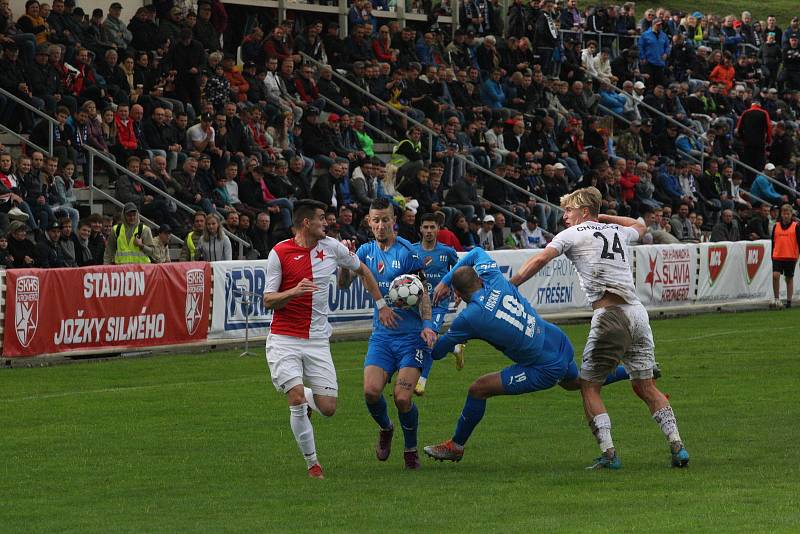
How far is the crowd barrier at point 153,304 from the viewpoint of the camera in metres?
19.6

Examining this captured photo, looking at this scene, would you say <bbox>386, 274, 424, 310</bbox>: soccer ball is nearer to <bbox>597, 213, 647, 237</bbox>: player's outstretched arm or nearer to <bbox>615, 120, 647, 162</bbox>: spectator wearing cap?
<bbox>597, 213, 647, 237</bbox>: player's outstretched arm

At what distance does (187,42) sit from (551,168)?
402 inches

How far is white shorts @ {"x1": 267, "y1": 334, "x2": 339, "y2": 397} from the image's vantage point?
10852 millimetres

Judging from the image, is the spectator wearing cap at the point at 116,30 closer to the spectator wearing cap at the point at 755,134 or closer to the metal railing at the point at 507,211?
the metal railing at the point at 507,211

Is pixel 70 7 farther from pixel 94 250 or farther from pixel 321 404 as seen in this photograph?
pixel 321 404

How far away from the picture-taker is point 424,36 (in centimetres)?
3541

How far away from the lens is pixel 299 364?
11.0 metres

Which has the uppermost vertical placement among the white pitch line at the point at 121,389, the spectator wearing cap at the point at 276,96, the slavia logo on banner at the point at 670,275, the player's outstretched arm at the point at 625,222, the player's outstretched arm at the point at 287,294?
the spectator wearing cap at the point at 276,96

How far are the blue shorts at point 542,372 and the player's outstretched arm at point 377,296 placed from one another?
1013 mm

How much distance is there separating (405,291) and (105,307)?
9794 millimetres

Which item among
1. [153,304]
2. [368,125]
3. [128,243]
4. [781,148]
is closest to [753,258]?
Result: [368,125]

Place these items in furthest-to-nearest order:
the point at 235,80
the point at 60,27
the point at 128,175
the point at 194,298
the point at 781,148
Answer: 1. the point at 781,148
2. the point at 235,80
3. the point at 60,27
4. the point at 128,175
5. the point at 194,298

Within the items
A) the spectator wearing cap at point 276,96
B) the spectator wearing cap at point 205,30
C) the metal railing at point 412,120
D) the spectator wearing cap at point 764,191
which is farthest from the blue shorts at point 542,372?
the spectator wearing cap at point 764,191

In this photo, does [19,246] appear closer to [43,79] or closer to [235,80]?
[43,79]
